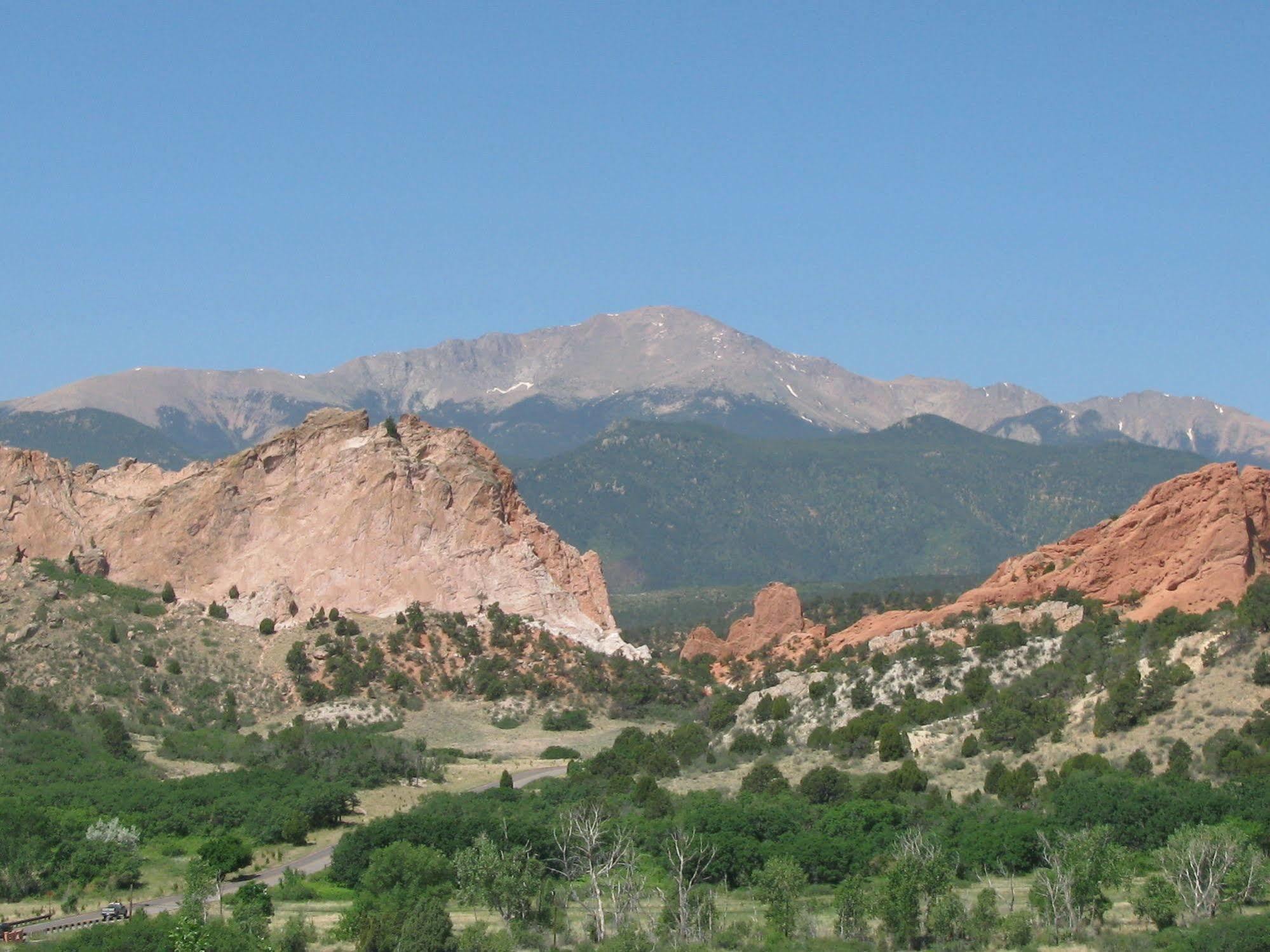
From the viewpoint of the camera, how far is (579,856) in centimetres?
5584

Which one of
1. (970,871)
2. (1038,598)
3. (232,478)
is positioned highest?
(232,478)

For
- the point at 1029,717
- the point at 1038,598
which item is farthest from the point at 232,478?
the point at 1029,717

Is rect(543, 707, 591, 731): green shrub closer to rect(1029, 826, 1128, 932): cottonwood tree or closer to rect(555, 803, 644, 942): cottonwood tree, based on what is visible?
rect(555, 803, 644, 942): cottonwood tree

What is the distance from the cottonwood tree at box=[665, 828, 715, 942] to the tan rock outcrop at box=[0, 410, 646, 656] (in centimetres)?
4994

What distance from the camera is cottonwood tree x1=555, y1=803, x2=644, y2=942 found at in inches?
1944

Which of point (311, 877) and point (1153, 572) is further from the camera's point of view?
point (1153, 572)

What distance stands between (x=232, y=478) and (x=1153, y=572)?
174 ft

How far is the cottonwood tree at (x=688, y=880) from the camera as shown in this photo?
4650cm

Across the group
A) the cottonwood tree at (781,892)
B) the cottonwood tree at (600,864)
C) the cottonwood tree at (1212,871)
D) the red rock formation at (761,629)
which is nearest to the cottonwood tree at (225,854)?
the cottonwood tree at (600,864)

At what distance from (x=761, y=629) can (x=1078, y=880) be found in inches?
2804

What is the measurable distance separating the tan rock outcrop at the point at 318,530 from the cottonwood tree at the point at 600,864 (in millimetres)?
46114

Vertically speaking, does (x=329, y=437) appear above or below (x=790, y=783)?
above

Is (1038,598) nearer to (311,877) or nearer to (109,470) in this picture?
(311,877)

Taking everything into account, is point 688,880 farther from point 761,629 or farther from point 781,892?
point 761,629
